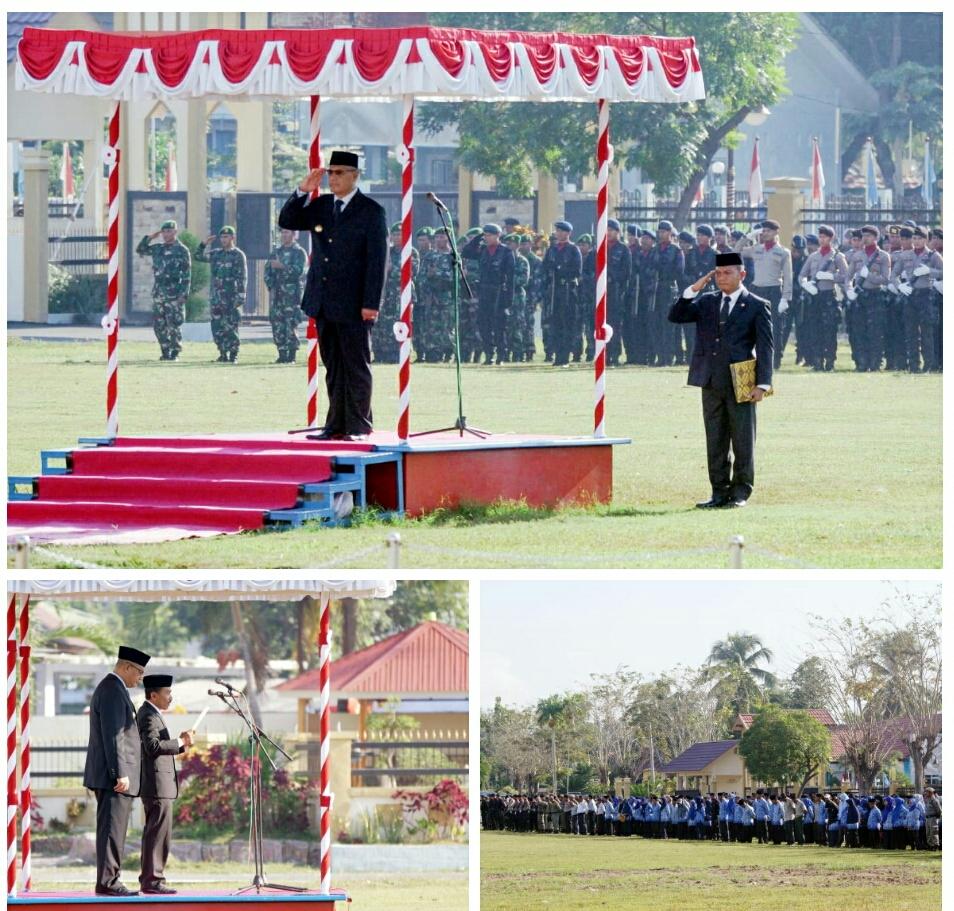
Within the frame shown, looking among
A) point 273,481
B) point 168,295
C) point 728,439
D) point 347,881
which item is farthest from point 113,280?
A: point 168,295

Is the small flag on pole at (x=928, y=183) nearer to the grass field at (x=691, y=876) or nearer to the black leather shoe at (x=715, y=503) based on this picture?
the black leather shoe at (x=715, y=503)

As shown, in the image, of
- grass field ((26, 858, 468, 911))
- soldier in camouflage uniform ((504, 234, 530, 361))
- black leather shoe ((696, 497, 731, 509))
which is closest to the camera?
black leather shoe ((696, 497, 731, 509))

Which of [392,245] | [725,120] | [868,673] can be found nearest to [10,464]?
[868,673]

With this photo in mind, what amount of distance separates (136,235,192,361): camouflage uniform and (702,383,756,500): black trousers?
13.7 meters

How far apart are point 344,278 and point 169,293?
13358mm

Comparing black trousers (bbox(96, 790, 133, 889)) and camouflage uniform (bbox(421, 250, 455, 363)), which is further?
camouflage uniform (bbox(421, 250, 455, 363))

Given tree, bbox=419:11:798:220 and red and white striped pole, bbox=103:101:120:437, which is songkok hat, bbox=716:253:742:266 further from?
tree, bbox=419:11:798:220

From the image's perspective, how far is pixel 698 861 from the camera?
521 inches

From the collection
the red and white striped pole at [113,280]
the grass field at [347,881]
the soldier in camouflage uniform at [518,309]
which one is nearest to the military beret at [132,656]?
the red and white striped pole at [113,280]

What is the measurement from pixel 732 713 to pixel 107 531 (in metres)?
3.56

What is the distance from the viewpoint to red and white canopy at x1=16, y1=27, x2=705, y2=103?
11.9 metres

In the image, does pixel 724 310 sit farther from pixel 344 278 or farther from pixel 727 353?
pixel 344 278

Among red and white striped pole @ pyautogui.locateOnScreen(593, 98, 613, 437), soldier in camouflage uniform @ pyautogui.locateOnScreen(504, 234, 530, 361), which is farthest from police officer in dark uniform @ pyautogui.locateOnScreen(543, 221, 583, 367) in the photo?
red and white striped pole @ pyautogui.locateOnScreen(593, 98, 613, 437)
